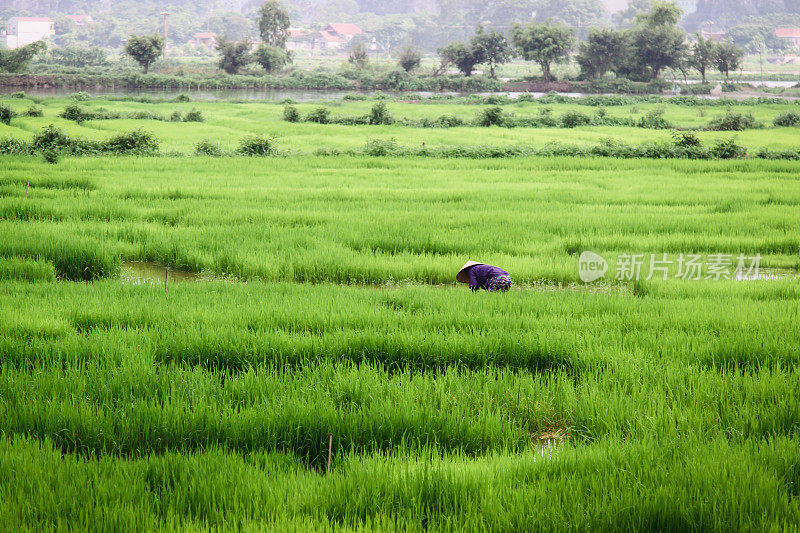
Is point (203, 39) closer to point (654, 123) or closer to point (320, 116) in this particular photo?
point (320, 116)

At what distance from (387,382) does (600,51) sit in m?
55.7

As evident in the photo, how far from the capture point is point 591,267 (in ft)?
20.5

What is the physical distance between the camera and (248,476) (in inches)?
84.0

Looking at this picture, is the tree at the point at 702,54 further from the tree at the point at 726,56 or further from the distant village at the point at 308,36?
the distant village at the point at 308,36

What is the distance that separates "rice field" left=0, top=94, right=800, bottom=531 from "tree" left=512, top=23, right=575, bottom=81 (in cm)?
4932

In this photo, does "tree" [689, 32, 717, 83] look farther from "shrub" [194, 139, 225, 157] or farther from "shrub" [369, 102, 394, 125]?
"shrub" [194, 139, 225, 157]

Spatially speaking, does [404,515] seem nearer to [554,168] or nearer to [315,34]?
[554,168]

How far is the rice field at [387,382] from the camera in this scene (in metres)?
2.01

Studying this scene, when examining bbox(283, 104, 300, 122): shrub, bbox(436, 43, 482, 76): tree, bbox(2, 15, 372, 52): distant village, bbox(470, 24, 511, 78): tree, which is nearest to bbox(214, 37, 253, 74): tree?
bbox(436, 43, 482, 76): tree

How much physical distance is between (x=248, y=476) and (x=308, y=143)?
61.9 feet

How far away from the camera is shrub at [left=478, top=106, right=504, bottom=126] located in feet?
86.9

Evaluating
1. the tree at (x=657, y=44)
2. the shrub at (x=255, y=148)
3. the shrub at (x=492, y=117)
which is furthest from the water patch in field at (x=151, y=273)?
the tree at (x=657, y=44)

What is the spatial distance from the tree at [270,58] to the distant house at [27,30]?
52191 millimetres

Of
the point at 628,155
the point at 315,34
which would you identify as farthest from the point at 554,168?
the point at 315,34
